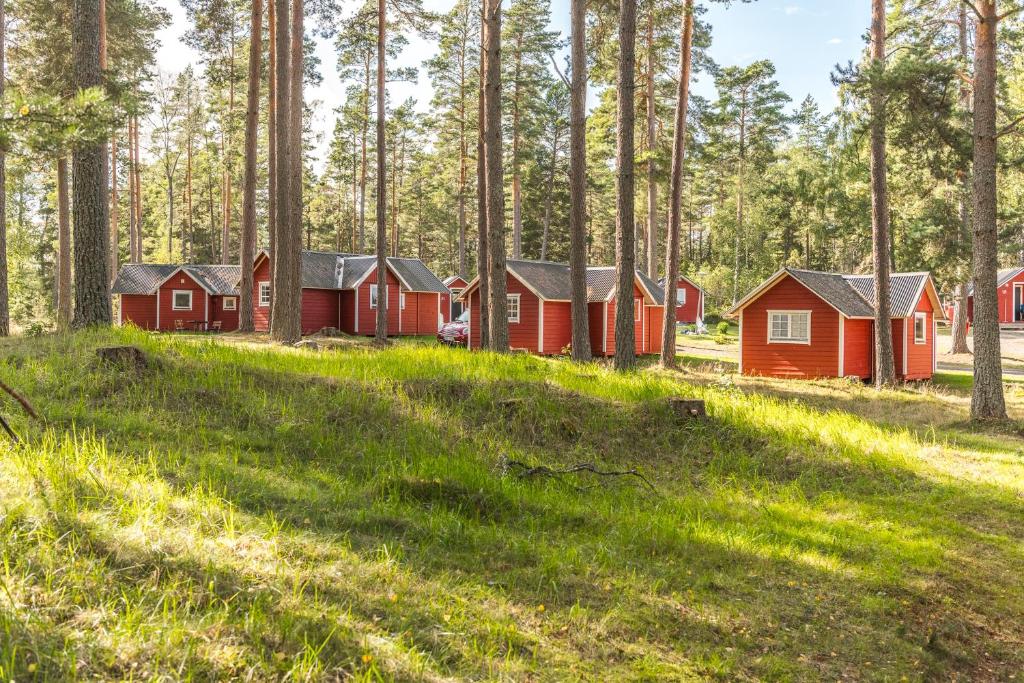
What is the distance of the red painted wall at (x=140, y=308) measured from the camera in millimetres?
34250

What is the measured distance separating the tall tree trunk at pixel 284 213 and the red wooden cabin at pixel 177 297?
17.3 m

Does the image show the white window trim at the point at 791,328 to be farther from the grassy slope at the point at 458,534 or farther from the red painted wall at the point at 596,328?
the grassy slope at the point at 458,534

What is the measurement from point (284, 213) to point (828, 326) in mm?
16568

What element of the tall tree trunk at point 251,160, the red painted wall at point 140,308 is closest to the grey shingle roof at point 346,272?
the tall tree trunk at point 251,160

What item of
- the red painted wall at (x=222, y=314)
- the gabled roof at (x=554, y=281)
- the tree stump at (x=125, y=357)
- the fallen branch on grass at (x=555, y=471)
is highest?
the gabled roof at (x=554, y=281)

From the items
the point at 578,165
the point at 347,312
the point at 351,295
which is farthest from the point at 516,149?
the point at 578,165

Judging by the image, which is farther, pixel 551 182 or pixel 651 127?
pixel 551 182

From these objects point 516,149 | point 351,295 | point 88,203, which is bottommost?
point 351,295

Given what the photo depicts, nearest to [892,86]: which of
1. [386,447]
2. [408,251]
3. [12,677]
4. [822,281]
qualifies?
[822,281]

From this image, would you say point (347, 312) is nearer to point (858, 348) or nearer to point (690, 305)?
point (858, 348)

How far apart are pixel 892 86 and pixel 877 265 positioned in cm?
553

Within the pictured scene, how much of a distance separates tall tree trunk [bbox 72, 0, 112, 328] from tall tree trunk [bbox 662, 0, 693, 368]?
1403cm

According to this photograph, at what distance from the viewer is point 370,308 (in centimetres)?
3212

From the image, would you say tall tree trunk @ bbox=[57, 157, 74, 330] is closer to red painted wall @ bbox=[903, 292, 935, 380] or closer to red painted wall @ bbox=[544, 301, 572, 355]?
red painted wall @ bbox=[544, 301, 572, 355]
